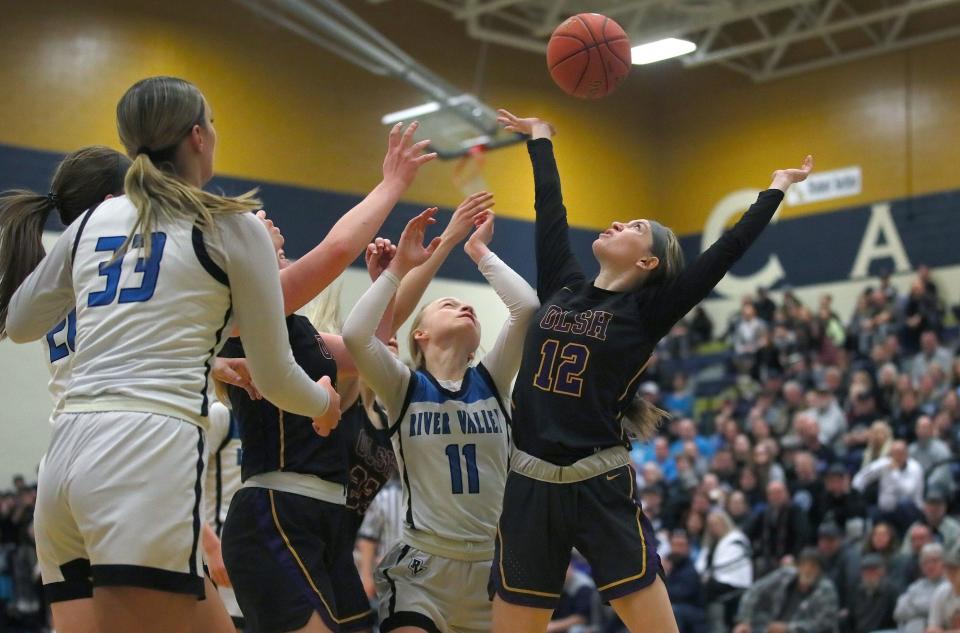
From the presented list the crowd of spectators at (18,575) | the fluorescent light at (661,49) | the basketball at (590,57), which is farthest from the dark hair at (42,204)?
the fluorescent light at (661,49)

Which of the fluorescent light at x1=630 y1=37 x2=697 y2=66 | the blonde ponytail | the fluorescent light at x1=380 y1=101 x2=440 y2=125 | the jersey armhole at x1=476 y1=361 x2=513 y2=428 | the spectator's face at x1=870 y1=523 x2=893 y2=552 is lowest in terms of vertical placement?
the spectator's face at x1=870 y1=523 x2=893 y2=552

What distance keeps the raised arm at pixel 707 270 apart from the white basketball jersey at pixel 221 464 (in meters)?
2.35

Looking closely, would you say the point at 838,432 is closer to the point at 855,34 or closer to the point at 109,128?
the point at 855,34

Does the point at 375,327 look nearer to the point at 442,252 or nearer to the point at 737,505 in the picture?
the point at 442,252

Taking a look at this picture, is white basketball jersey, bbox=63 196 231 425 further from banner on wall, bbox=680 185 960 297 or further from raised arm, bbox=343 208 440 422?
banner on wall, bbox=680 185 960 297

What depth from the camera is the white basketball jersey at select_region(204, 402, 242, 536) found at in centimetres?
583

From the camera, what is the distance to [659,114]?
947 inches

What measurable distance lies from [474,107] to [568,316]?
14.3 meters

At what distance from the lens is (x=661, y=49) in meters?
18.1

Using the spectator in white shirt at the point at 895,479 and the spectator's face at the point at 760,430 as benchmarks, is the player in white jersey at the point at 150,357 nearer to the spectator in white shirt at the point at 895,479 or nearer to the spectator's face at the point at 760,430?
the spectator in white shirt at the point at 895,479

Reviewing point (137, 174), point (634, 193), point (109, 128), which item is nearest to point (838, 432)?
point (634, 193)

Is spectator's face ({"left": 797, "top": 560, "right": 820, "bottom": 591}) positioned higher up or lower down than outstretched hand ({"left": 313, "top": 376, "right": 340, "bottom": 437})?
lower down

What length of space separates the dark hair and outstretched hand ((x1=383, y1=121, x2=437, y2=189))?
841mm

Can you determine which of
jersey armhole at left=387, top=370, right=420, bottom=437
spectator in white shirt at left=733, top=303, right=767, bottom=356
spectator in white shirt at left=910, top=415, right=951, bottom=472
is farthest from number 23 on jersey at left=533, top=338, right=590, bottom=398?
spectator in white shirt at left=733, top=303, right=767, bottom=356
